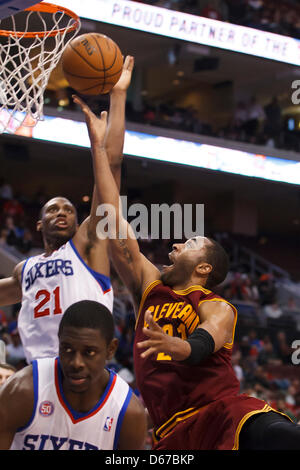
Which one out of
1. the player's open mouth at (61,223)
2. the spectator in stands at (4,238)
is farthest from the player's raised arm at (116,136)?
the spectator in stands at (4,238)

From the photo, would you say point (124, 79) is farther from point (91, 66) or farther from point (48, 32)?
point (48, 32)

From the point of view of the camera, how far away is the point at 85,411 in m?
2.67

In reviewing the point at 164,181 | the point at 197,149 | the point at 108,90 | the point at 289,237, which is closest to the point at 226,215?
the point at 164,181

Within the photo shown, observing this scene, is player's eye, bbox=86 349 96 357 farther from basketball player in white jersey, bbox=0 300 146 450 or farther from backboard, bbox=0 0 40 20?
backboard, bbox=0 0 40 20

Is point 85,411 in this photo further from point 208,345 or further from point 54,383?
point 208,345

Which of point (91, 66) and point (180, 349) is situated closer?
point (180, 349)

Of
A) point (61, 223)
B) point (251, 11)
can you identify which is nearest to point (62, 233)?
point (61, 223)

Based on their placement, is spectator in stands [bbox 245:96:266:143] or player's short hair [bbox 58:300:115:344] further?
spectator in stands [bbox 245:96:266:143]

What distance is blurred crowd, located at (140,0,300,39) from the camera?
14.6 m

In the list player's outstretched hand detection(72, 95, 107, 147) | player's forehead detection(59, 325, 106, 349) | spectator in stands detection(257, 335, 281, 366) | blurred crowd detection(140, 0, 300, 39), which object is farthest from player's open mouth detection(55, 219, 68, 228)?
blurred crowd detection(140, 0, 300, 39)

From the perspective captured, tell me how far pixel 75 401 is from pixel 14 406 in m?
0.24

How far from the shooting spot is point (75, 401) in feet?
8.75

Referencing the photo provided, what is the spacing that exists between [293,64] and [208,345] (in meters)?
11.4

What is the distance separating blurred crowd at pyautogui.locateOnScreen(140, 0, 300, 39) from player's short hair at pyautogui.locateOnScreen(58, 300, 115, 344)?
36.0ft
